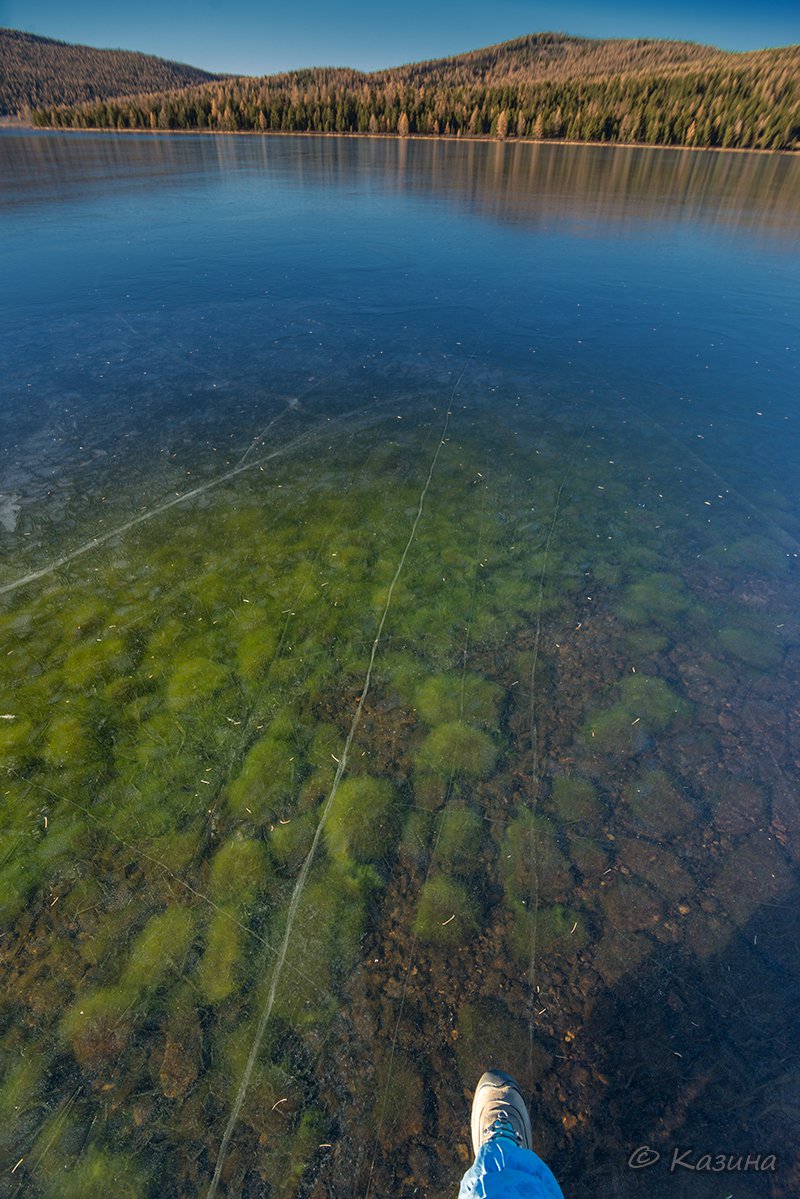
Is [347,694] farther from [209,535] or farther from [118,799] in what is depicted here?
[209,535]

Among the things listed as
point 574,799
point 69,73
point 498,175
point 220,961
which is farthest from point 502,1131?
point 69,73

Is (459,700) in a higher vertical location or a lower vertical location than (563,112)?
lower

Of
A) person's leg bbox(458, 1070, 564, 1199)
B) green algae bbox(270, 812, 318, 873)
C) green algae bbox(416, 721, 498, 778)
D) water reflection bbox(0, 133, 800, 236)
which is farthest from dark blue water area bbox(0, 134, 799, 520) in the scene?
person's leg bbox(458, 1070, 564, 1199)

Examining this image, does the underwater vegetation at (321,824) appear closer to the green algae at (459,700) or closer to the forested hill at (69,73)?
the green algae at (459,700)

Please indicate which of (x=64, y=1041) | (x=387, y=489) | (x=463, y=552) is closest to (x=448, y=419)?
(x=387, y=489)

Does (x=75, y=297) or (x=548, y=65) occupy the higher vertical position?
(x=548, y=65)

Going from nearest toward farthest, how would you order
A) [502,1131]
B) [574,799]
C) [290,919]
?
[502,1131] → [290,919] → [574,799]

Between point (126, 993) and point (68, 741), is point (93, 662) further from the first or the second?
point (126, 993)
